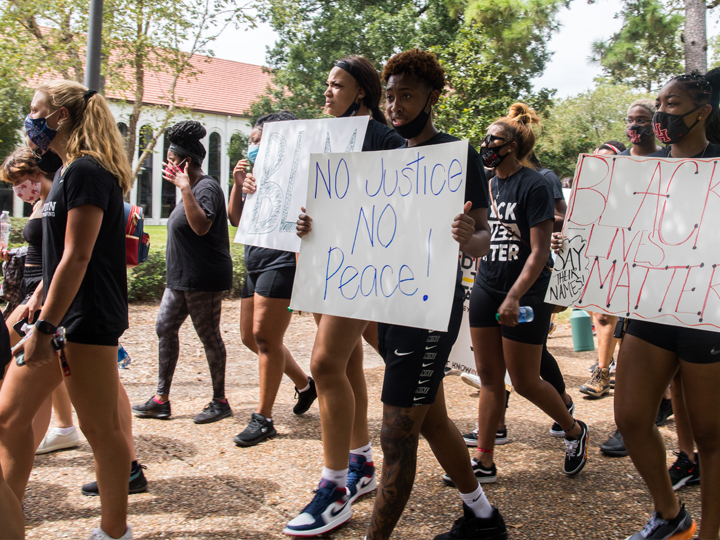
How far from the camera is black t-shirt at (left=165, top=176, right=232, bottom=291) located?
445 centimetres

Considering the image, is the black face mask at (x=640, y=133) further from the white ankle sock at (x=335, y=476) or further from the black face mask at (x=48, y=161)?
the black face mask at (x=48, y=161)

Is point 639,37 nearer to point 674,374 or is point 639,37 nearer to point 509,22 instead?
point 509,22

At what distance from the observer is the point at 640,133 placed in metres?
4.31

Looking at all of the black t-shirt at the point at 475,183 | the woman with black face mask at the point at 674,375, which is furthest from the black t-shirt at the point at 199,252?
the woman with black face mask at the point at 674,375

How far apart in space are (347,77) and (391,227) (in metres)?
1.07

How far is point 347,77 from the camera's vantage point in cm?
318

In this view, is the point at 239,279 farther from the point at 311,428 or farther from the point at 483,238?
the point at 483,238

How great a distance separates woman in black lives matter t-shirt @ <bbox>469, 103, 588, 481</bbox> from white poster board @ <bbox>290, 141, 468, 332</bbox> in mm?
1092

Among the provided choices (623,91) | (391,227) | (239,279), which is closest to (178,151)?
(391,227)

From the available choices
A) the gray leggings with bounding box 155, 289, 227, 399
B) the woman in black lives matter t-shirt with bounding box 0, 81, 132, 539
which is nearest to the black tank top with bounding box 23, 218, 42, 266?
the woman in black lives matter t-shirt with bounding box 0, 81, 132, 539

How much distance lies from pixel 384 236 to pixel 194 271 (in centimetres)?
231

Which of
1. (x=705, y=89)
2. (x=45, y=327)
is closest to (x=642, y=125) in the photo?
(x=705, y=89)

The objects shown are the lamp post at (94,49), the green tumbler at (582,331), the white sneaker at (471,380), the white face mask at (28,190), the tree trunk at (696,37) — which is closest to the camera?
the white face mask at (28,190)

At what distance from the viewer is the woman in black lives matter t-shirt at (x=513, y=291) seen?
3.43 m
